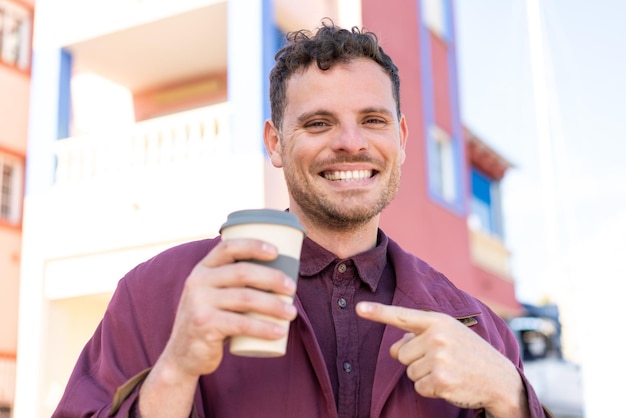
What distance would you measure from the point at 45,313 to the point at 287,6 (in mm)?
4548

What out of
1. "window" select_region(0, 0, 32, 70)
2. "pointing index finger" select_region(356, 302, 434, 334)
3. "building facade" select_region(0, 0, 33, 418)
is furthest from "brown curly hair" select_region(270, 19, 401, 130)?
"window" select_region(0, 0, 32, 70)

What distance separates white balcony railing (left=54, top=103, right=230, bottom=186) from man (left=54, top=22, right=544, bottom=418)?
6.33m

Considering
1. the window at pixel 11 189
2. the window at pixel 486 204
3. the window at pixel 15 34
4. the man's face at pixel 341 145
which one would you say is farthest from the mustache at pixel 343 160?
the window at pixel 486 204

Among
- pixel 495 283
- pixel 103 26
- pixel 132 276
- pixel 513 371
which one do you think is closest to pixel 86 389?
pixel 132 276

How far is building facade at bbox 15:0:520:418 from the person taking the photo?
8.63 m

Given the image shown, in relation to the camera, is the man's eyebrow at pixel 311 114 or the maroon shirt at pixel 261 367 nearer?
the maroon shirt at pixel 261 367

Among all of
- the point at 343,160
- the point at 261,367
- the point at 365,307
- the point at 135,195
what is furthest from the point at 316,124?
the point at 135,195

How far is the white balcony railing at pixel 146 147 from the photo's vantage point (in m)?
8.78

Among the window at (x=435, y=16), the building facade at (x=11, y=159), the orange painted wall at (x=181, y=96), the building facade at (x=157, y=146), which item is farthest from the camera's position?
the window at (x=435, y=16)

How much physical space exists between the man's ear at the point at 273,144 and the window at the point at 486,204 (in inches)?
510

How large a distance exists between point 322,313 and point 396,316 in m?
0.53

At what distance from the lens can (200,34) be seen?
10.0 metres

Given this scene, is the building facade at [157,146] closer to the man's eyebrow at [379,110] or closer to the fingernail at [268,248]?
the man's eyebrow at [379,110]

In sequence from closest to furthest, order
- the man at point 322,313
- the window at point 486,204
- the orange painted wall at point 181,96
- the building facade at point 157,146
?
1. the man at point 322,313
2. the building facade at point 157,146
3. the orange painted wall at point 181,96
4. the window at point 486,204
